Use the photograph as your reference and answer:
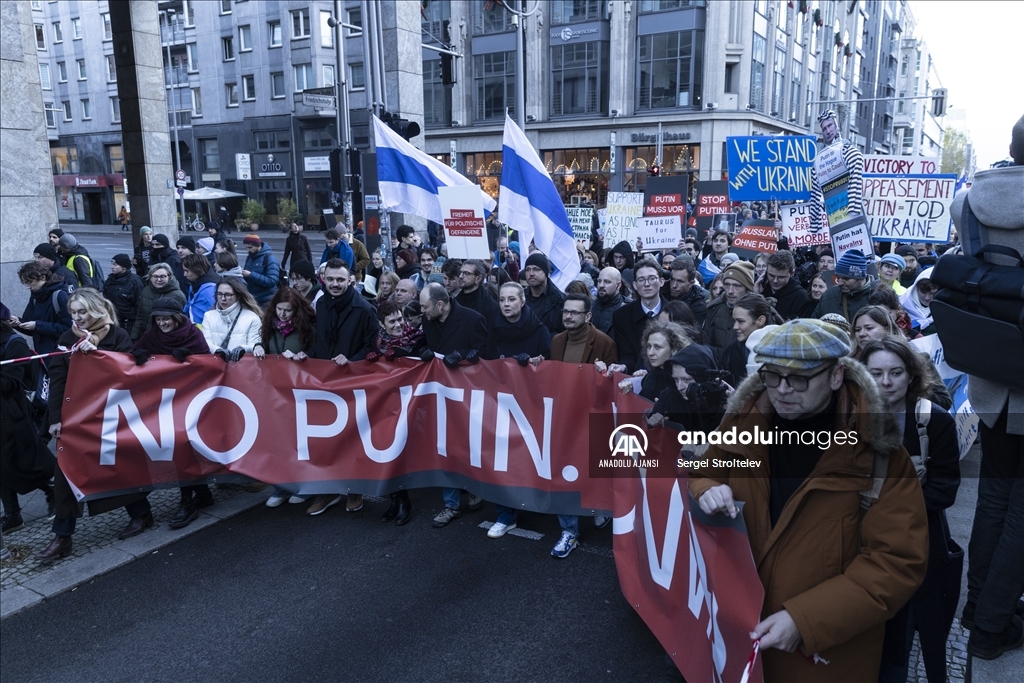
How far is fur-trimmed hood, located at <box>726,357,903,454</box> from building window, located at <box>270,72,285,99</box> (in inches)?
1901

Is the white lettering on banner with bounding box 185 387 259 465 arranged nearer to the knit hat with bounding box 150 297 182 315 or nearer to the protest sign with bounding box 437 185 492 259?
the knit hat with bounding box 150 297 182 315

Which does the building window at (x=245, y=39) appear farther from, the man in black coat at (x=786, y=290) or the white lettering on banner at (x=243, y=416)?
the man in black coat at (x=786, y=290)

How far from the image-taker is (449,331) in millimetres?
5688

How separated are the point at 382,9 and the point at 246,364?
38.2ft

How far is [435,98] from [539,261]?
138 feet

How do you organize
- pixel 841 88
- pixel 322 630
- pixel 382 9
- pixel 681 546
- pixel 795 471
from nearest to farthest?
pixel 795 471
pixel 681 546
pixel 322 630
pixel 382 9
pixel 841 88

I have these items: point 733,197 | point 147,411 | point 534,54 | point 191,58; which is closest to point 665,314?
point 147,411

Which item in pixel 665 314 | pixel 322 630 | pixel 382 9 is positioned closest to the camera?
pixel 322 630

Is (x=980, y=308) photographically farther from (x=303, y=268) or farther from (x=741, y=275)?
(x=303, y=268)

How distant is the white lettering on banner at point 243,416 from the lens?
5477 millimetres

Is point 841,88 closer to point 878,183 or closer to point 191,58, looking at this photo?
point 191,58

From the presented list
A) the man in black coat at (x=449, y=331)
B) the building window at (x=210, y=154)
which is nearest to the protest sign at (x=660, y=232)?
the man in black coat at (x=449, y=331)

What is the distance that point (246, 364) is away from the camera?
5.58 m

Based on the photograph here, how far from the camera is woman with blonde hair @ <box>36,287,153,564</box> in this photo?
16.6 ft
